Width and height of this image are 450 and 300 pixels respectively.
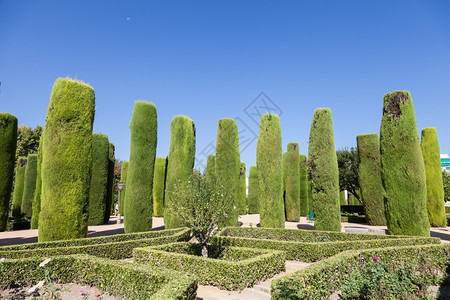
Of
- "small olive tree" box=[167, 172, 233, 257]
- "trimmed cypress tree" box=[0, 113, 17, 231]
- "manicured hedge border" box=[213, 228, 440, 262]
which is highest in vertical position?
"trimmed cypress tree" box=[0, 113, 17, 231]

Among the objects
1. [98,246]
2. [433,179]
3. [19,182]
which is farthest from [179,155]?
[433,179]

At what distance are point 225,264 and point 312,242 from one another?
5.58 meters

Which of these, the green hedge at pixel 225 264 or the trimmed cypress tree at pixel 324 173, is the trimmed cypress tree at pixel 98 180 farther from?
the trimmed cypress tree at pixel 324 173

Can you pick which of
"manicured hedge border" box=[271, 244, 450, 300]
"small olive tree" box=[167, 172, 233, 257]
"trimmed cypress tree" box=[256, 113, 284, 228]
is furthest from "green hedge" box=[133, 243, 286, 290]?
"trimmed cypress tree" box=[256, 113, 284, 228]

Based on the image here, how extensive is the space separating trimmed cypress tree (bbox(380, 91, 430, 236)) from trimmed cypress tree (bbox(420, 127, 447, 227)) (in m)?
8.74

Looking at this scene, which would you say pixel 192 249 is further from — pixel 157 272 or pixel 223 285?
pixel 157 272

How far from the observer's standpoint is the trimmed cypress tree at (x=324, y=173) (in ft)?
43.4

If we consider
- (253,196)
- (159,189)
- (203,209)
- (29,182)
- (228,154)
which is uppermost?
(228,154)

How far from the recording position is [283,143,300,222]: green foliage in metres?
22.9

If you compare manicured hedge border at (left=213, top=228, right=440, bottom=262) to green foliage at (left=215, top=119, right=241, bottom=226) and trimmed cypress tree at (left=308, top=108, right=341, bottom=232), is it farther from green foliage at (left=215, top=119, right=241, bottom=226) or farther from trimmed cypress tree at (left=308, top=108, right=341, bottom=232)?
green foliage at (left=215, top=119, right=241, bottom=226)

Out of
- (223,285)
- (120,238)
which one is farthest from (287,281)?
(120,238)

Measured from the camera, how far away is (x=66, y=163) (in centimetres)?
1001

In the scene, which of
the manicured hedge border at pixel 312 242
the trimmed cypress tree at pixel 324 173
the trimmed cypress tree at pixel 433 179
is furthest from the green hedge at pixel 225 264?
the trimmed cypress tree at pixel 433 179

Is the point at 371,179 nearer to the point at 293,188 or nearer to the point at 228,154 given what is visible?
the point at 293,188
